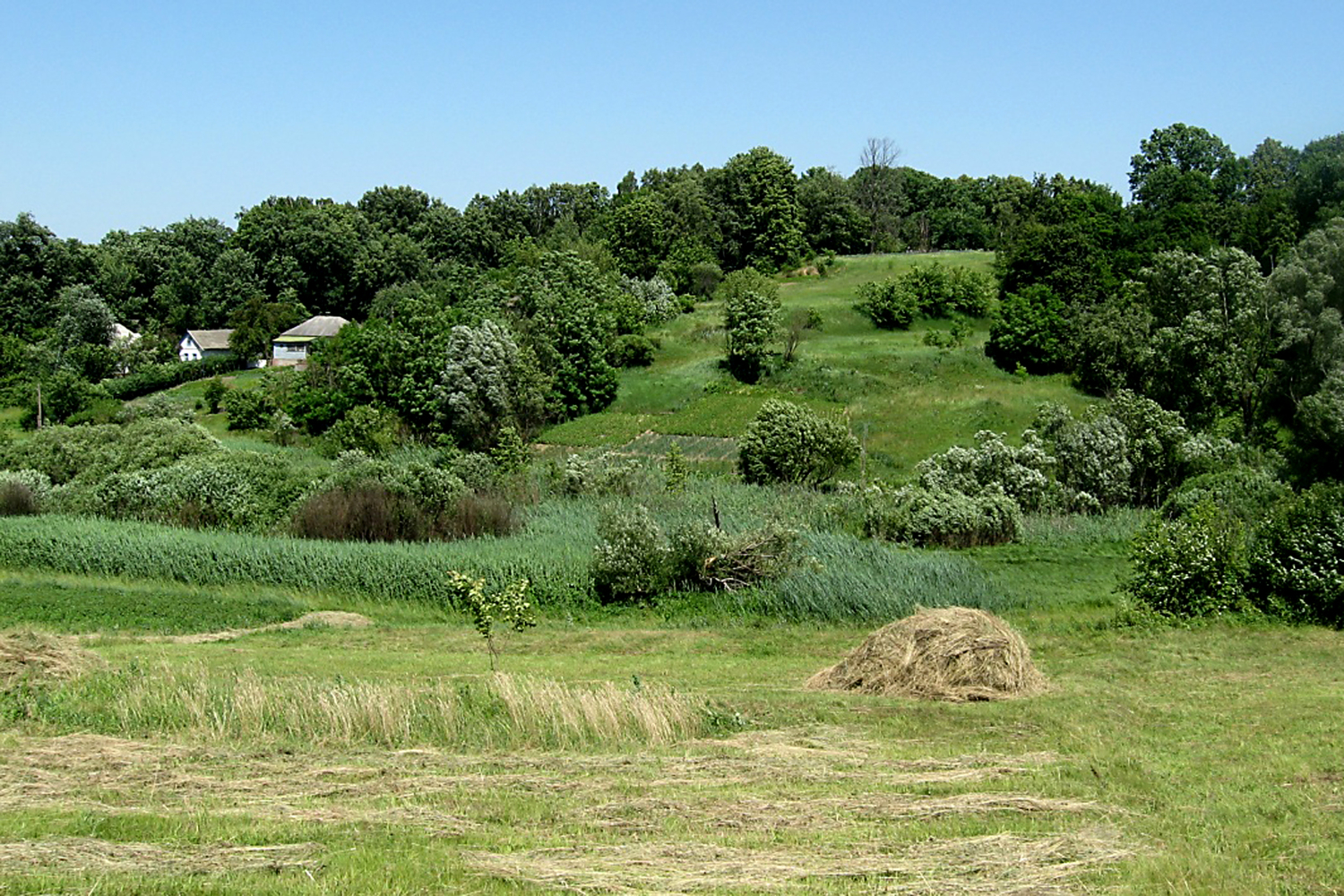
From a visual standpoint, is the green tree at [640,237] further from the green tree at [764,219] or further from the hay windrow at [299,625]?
the hay windrow at [299,625]

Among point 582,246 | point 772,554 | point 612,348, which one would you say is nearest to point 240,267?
point 582,246

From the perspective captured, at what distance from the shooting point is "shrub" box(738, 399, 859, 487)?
51.0 metres

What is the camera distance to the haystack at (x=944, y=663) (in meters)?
17.8

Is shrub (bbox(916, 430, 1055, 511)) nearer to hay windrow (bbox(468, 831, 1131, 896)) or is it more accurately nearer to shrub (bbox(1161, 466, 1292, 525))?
shrub (bbox(1161, 466, 1292, 525))

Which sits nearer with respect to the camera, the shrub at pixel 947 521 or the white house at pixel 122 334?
the shrub at pixel 947 521

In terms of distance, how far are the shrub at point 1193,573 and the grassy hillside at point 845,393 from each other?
90.4 feet

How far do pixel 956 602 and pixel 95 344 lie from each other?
3566 inches

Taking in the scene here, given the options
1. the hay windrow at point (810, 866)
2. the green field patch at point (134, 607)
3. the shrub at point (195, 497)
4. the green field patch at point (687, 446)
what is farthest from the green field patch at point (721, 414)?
the hay windrow at point (810, 866)

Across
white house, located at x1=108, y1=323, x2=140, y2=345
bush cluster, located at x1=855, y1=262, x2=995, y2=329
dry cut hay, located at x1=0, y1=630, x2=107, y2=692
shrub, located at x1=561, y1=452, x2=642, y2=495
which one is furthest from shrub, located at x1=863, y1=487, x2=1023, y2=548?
white house, located at x1=108, y1=323, x2=140, y2=345

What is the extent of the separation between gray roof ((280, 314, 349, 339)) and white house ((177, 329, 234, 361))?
271 inches

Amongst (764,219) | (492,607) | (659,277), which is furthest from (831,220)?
(492,607)

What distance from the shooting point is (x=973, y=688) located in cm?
1759

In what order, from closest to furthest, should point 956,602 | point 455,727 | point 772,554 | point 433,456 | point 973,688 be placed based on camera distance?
point 455,727, point 973,688, point 956,602, point 772,554, point 433,456

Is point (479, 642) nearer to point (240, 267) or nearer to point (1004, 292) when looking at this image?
point (1004, 292)
